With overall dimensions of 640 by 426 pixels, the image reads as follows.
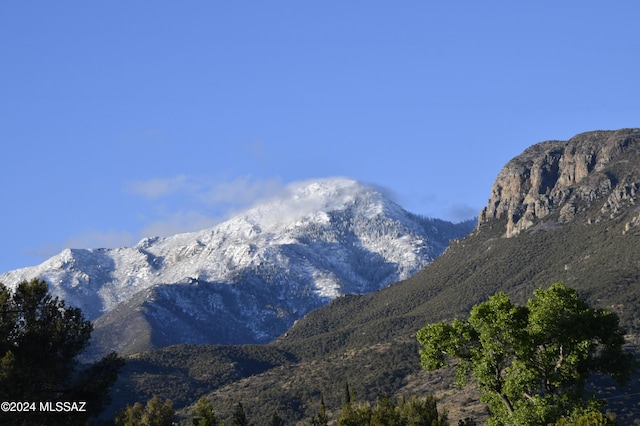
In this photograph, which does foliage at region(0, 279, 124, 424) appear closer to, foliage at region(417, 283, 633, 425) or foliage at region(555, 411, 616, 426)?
foliage at region(417, 283, 633, 425)

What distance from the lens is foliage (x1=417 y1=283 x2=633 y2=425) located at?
45.6 m

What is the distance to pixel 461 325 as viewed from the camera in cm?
4800

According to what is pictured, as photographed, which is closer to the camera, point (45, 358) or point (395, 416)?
point (45, 358)

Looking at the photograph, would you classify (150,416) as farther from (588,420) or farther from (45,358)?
(588,420)

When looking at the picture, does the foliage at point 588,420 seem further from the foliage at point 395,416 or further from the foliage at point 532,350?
the foliage at point 395,416

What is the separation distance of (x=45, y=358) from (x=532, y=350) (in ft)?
90.7

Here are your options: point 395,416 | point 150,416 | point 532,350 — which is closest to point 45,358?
point 532,350

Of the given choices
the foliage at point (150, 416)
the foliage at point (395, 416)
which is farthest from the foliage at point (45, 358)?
the foliage at point (150, 416)

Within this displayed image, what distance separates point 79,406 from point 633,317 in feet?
392

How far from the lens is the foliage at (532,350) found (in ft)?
150

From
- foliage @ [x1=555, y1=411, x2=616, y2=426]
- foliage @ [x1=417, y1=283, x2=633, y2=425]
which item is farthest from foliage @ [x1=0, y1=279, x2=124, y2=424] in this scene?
foliage @ [x1=555, y1=411, x2=616, y2=426]

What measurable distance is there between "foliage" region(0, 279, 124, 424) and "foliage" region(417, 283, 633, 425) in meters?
19.9

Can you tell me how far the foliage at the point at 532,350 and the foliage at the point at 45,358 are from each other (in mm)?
19935

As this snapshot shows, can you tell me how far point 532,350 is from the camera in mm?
46281
